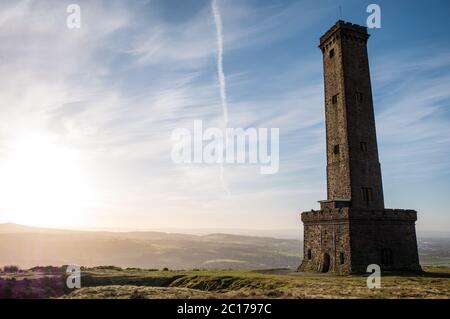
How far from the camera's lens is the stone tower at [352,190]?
30828 mm

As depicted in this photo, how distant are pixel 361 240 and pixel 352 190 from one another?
5135 mm

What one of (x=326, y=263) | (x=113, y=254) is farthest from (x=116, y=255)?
(x=326, y=263)

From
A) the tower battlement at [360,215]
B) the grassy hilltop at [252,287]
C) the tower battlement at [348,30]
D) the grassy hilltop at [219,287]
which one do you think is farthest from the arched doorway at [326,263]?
the tower battlement at [348,30]

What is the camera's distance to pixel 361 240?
30562mm

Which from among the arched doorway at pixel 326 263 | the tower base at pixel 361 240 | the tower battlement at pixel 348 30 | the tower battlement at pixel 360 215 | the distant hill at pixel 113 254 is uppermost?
the tower battlement at pixel 348 30

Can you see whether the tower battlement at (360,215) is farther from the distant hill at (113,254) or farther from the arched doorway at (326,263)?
the distant hill at (113,254)

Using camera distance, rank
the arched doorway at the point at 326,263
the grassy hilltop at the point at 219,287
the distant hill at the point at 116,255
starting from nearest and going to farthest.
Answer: the grassy hilltop at the point at 219,287 → the arched doorway at the point at 326,263 → the distant hill at the point at 116,255

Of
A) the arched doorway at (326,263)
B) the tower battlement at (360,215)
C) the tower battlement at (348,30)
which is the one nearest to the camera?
the tower battlement at (360,215)

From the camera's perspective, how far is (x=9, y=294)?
21.1 m

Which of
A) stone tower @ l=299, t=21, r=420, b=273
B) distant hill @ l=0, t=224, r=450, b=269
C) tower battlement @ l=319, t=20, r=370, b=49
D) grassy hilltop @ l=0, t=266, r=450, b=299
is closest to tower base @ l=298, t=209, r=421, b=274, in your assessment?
stone tower @ l=299, t=21, r=420, b=273

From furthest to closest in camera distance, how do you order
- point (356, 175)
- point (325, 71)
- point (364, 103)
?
1. point (325, 71)
2. point (364, 103)
3. point (356, 175)
